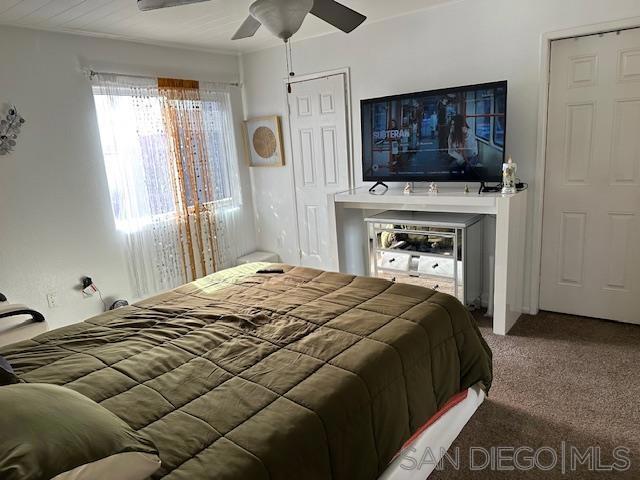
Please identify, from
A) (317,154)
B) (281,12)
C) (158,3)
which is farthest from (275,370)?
(317,154)

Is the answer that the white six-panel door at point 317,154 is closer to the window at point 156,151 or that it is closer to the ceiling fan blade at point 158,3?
the window at point 156,151

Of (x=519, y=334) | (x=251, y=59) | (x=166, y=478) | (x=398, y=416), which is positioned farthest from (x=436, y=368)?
(x=251, y=59)

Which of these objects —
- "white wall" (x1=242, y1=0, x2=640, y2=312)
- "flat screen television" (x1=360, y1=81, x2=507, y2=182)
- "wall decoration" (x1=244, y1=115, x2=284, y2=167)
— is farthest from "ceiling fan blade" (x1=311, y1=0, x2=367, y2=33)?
"wall decoration" (x1=244, y1=115, x2=284, y2=167)

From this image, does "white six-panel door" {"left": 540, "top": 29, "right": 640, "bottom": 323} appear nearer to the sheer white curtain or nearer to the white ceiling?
the white ceiling

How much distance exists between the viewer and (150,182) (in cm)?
409

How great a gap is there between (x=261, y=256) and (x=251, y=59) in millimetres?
2089

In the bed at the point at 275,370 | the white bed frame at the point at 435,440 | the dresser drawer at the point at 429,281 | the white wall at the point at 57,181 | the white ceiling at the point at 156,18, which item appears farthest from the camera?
the dresser drawer at the point at 429,281

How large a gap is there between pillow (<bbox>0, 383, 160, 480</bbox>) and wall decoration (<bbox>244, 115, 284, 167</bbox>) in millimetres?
3806

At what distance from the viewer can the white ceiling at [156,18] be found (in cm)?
294

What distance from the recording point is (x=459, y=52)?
3.55 meters

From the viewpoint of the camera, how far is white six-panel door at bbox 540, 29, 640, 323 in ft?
9.99

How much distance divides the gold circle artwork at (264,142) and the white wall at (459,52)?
286 millimetres

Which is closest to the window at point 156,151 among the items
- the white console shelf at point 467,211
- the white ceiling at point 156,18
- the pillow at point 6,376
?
the white ceiling at point 156,18

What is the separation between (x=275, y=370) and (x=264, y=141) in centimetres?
362
